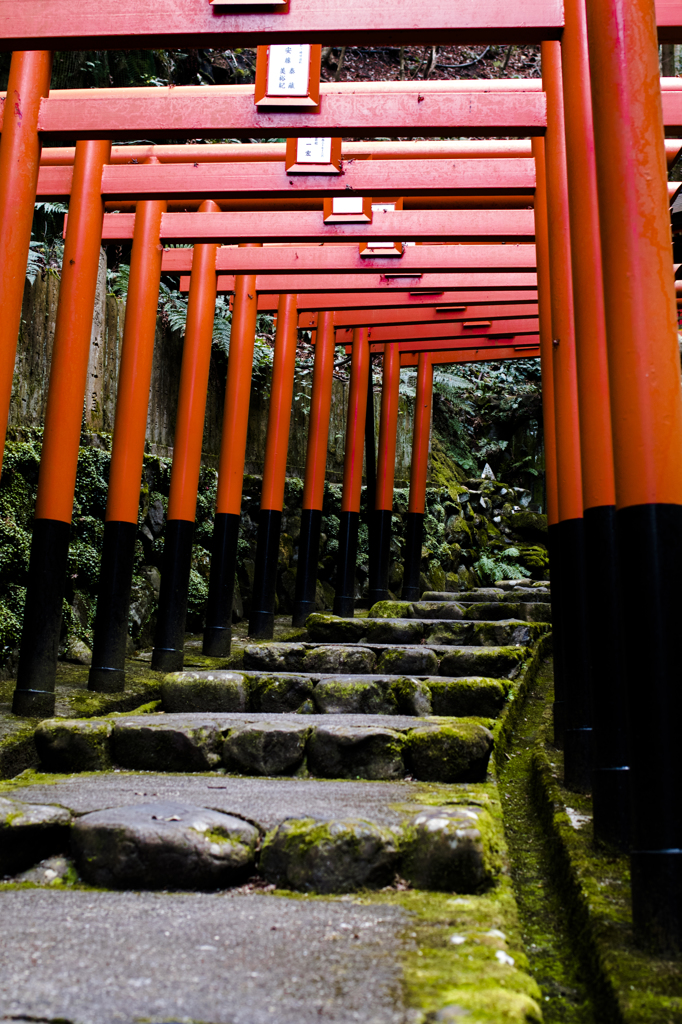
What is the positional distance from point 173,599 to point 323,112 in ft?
11.9

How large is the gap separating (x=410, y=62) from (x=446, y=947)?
25.4m

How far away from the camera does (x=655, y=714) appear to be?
6.63 ft

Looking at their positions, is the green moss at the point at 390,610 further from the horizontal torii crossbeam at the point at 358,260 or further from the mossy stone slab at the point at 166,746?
the mossy stone slab at the point at 166,746

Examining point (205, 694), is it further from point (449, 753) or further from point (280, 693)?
point (449, 753)

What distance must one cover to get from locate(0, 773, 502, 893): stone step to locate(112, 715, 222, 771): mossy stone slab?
0.84 metres

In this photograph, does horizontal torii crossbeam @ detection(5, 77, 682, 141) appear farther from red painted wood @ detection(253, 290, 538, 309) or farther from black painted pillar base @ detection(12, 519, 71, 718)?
red painted wood @ detection(253, 290, 538, 309)

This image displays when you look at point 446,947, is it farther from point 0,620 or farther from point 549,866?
point 0,620

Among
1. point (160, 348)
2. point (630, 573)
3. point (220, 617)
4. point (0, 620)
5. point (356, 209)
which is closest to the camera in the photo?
point (630, 573)

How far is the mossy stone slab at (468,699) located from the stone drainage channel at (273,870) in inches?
0.4

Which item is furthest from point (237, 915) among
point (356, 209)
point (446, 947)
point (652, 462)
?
point (356, 209)

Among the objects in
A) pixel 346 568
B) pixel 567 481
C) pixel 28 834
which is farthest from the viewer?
pixel 346 568

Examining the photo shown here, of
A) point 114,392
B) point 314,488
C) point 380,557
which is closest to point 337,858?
point 114,392

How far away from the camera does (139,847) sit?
7.85ft

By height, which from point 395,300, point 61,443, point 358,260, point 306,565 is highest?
point 395,300
